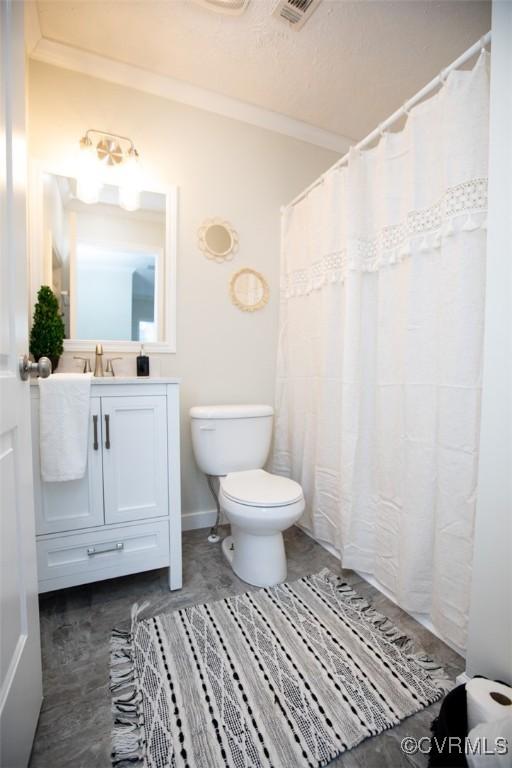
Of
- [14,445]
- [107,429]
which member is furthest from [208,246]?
[14,445]

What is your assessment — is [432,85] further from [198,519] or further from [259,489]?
[198,519]

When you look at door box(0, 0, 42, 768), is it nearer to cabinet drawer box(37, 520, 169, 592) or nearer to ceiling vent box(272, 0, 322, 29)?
cabinet drawer box(37, 520, 169, 592)

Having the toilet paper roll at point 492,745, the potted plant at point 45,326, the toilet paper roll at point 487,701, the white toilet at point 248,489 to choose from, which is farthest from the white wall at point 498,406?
the potted plant at point 45,326

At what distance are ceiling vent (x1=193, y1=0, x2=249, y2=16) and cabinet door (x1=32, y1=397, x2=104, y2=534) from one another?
1681mm

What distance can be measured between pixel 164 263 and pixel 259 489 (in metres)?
1.29

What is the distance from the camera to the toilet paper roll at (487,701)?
2.50 ft

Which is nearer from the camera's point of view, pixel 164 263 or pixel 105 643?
pixel 105 643

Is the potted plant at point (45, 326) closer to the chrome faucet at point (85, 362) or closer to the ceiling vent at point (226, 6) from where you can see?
the chrome faucet at point (85, 362)

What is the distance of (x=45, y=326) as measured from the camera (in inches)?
59.7

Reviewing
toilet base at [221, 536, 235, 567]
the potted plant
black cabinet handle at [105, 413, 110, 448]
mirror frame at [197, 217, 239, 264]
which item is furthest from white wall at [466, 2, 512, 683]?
the potted plant

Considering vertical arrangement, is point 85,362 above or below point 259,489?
→ above

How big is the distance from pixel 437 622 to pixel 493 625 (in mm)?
342

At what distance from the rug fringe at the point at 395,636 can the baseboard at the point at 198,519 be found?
741 millimetres

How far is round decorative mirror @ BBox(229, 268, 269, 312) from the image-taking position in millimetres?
2072
